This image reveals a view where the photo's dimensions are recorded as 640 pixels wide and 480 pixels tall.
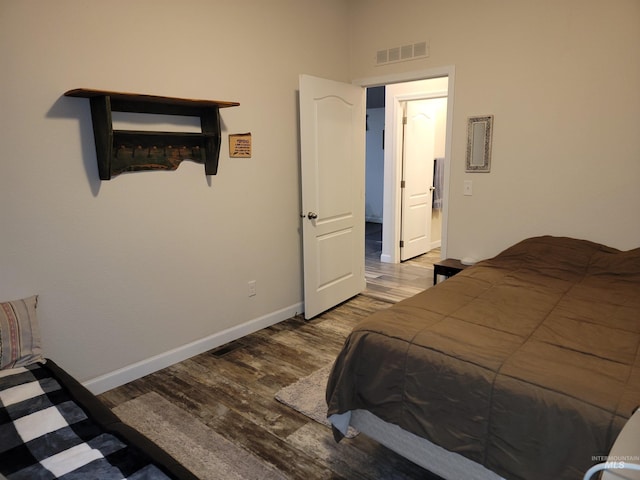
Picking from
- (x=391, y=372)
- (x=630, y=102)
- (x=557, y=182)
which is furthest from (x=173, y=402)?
(x=630, y=102)

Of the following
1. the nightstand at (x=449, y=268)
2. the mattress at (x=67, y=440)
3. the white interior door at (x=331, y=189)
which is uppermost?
the white interior door at (x=331, y=189)

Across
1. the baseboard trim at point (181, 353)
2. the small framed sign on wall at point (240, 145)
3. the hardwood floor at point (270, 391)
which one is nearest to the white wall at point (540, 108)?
the hardwood floor at point (270, 391)

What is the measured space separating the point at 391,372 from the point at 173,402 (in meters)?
1.43

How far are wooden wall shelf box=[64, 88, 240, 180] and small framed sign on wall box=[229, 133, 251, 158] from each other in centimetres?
21

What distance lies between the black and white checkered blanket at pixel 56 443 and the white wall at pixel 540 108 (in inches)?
120

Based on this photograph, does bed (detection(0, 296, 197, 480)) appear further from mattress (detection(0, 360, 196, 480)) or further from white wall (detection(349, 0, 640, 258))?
white wall (detection(349, 0, 640, 258))

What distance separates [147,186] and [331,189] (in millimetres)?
1665

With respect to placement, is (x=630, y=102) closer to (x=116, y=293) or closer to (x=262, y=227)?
(x=262, y=227)

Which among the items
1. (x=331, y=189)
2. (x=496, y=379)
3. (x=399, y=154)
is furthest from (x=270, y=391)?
(x=399, y=154)

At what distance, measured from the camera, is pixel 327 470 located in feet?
6.37

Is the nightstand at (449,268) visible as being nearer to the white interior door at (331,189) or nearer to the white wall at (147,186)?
the white interior door at (331,189)

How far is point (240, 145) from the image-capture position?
3.18 metres

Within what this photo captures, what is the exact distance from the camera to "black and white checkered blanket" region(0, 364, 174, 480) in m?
1.32

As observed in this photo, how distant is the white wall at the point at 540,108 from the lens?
281cm
